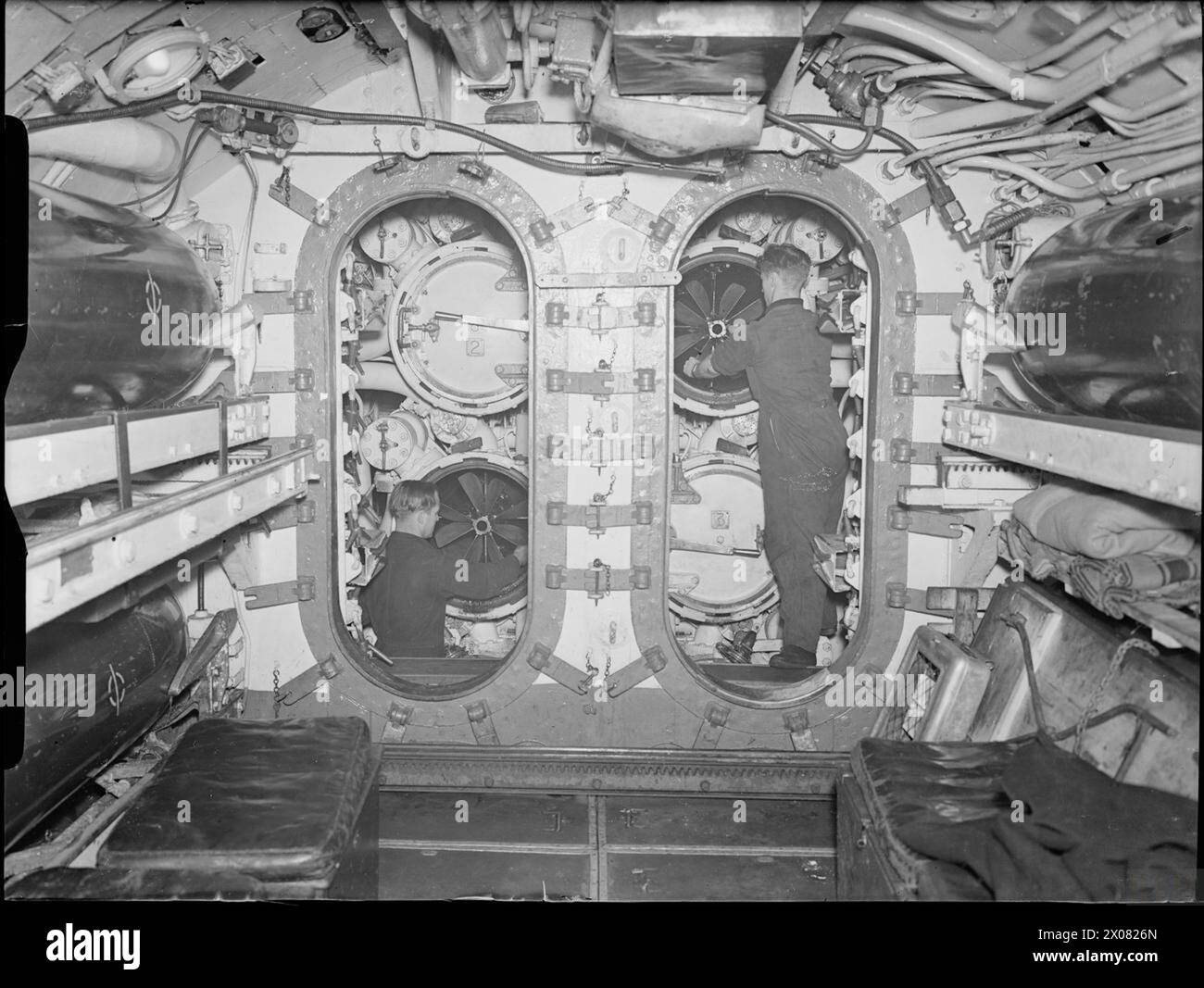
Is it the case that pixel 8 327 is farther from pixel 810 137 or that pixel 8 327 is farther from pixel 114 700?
pixel 810 137

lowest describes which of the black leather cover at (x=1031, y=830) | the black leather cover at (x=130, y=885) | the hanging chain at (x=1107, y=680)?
the black leather cover at (x=130, y=885)

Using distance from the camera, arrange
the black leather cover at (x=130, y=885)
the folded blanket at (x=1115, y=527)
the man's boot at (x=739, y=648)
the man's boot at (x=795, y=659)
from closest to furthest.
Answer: the black leather cover at (x=130, y=885), the folded blanket at (x=1115, y=527), the man's boot at (x=795, y=659), the man's boot at (x=739, y=648)

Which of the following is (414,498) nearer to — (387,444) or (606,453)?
(387,444)

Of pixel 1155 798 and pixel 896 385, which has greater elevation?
pixel 896 385

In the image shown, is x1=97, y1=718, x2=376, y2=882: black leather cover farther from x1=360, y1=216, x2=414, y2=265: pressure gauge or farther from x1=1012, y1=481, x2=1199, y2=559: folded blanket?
x1=360, y1=216, x2=414, y2=265: pressure gauge

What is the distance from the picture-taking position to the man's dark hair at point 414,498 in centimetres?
475

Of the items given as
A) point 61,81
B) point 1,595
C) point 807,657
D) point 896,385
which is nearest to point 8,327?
point 1,595

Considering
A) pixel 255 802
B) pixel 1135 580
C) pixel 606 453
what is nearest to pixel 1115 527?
pixel 1135 580

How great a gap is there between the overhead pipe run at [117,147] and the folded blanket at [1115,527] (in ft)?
11.6

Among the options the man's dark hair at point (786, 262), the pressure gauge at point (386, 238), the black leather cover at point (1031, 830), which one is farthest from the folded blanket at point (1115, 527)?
the pressure gauge at point (386, 238)

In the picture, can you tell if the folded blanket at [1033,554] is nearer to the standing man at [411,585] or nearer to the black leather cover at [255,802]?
the black leather cover at [255,802]

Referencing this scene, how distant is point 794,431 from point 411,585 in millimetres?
2212

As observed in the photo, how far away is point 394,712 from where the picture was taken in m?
4.06

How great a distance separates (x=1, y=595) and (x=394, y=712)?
217 cm
